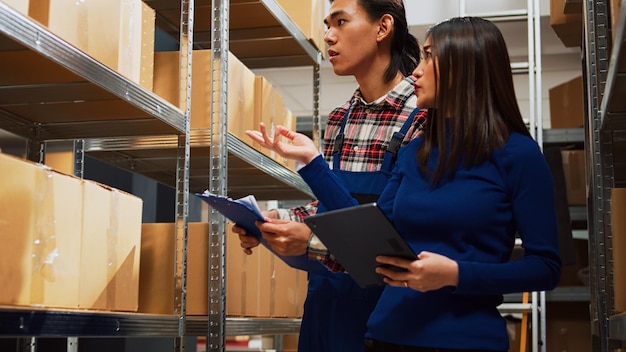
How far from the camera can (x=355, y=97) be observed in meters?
2.42

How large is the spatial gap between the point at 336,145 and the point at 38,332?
918 millimetres

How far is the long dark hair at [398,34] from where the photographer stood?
2502 millimetres

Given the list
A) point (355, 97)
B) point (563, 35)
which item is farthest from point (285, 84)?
point (355, 97)

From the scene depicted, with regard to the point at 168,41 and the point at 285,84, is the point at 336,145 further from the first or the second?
the point at 285,84

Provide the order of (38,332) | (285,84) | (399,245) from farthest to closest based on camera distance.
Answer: (285,84), (38,332), (399,245)

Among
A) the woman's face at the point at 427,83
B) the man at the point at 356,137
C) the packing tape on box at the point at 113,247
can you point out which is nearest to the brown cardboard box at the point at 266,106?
the man at the point at 356,137

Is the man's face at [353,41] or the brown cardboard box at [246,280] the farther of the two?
the brown cardboard box at [246,280]

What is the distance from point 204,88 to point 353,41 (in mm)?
748

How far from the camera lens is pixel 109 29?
235cm

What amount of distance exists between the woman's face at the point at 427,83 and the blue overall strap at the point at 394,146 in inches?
14.3

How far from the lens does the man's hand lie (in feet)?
6.71

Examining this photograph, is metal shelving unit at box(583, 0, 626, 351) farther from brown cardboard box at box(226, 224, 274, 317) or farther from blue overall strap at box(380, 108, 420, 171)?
brown cardboard box at box(226, 224, 274, 317)

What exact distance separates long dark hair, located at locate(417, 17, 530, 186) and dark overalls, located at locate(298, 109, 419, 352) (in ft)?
1.40

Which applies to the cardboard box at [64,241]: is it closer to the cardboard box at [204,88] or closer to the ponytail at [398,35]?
the cardboard box at [204,88]
